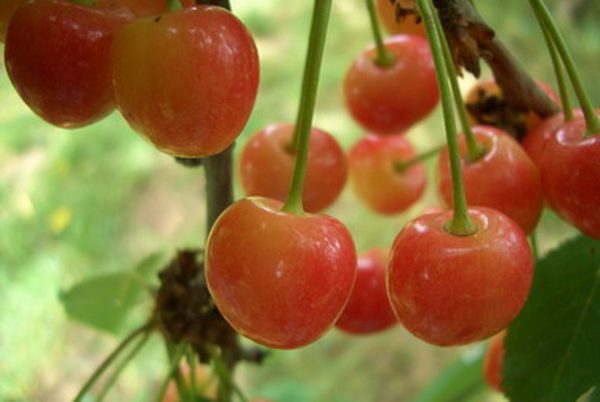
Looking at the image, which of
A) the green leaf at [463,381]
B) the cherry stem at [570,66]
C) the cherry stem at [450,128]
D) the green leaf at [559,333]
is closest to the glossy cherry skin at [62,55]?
the cherry stem at [450,128]

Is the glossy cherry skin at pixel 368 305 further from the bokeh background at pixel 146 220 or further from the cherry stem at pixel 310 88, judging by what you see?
the bokeh background at pixel 146 220

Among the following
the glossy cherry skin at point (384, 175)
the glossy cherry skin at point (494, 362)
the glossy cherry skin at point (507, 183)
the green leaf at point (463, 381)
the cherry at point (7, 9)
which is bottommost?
the green leaf at point (463, 381)

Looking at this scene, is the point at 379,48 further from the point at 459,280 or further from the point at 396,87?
the point at 459,280

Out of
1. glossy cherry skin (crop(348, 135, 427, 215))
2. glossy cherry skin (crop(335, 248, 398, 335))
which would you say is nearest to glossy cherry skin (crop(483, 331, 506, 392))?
glossy cherry skin (crop(335, 248, 398, 335))

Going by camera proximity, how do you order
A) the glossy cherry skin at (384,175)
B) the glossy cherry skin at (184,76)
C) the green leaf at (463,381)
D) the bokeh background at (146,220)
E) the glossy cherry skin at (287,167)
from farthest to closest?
the bokeh background at (146,220) → the green leaf at (463,381) → the glossy cherry skin at (384,175) → the glossy cherry skin at (287,167) → the glossy cherry skin at (184,76)

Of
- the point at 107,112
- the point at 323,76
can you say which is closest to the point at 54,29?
the point at 107,112

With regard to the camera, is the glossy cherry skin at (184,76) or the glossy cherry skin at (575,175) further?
the glossy cherry skin at (575,175)

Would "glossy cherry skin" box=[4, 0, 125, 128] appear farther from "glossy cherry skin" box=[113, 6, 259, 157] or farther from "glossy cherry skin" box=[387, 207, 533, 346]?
"glossy cherry skin" box=[387, 207, 533, 346]
